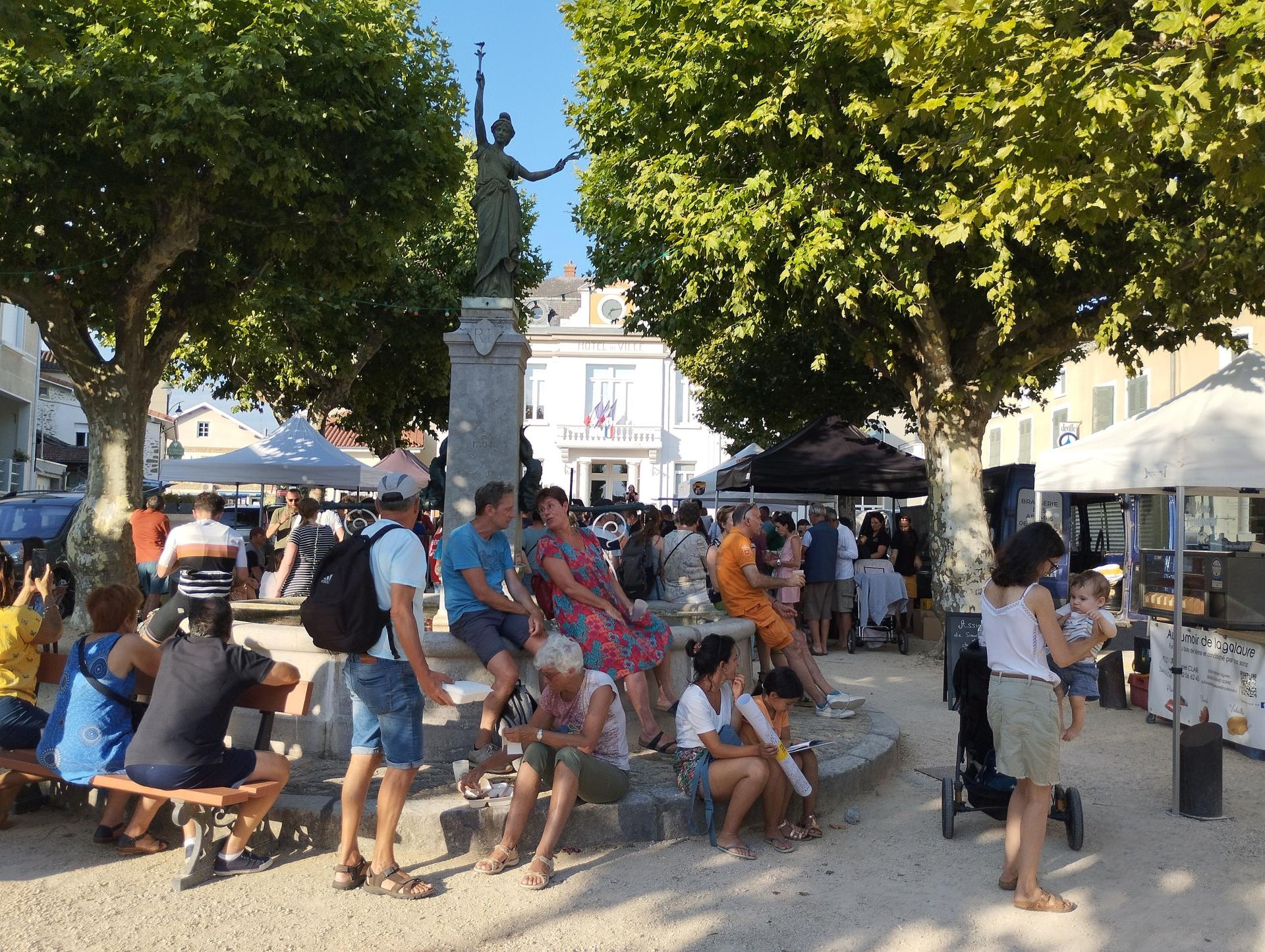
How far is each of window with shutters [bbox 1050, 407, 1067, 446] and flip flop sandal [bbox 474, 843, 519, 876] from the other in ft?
93.6

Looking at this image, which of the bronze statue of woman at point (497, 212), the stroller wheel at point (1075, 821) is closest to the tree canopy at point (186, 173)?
the bronze statue of woman at point (497, 212)

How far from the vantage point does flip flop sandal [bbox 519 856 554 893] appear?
4.84m

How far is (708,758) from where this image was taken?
550cm

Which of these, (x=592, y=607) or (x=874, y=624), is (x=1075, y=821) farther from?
(x=874, y=624)

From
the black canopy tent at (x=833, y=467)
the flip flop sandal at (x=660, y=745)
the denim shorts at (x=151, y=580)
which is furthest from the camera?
the black canopy tent at (x=833, y=467)

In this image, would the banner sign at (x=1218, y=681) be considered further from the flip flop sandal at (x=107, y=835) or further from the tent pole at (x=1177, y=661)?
the flip flop sandal at (x=107, y=835)

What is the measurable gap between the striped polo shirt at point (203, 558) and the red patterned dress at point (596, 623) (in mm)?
2324

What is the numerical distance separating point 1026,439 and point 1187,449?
27594 millimetres

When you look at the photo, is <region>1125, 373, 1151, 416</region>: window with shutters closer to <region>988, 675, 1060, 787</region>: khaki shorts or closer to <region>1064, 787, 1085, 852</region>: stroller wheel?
<region>1064, 787, 1085, 852</region>: stroller wheel

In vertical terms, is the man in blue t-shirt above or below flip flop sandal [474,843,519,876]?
above

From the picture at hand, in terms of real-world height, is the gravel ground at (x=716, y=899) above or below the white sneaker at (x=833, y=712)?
below

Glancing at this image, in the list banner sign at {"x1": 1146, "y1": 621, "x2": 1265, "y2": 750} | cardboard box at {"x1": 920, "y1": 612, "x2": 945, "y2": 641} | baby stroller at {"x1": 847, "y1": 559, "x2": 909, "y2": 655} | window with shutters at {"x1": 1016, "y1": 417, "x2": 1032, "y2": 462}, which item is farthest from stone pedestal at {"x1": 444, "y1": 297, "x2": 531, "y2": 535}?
window with shutters at {"x1": 1016, "y1": 417, "x2": 1032, "y2": 462}

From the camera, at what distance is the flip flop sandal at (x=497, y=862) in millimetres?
4988

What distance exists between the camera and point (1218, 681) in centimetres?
823
